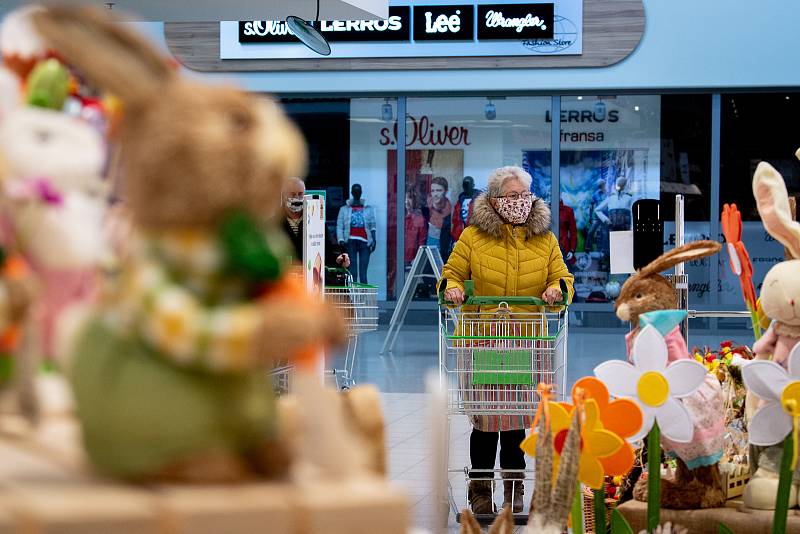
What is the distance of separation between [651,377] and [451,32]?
10478mm

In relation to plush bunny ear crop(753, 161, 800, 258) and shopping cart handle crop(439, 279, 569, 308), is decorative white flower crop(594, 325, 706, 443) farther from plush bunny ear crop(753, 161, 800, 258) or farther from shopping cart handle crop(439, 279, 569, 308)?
shopping cart handle crop(439, 279, 569, 308)

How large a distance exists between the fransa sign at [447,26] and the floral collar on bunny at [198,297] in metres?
11.7

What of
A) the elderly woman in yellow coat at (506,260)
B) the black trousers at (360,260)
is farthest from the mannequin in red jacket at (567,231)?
the elderly woman in yellow coat at (506,260)

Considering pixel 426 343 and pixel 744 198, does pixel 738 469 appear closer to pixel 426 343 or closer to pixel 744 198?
pixel 426 343

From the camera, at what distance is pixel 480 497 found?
5.08 meters

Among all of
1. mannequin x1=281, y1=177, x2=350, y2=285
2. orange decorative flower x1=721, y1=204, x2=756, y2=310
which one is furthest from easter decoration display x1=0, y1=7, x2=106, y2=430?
mannequin x1=281, y1=177, x2=350, y2=285

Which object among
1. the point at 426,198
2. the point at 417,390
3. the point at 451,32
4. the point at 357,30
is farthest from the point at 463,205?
the point at 417,390

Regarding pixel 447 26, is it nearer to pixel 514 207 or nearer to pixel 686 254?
pixel 514 207

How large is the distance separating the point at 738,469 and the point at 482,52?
9925mm

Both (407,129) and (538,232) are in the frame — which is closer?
(538,232)

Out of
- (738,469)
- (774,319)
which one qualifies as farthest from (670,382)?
(738,469)

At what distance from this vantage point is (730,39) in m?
12.5

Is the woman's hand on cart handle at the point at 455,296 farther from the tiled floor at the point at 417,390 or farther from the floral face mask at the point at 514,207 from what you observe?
the tiled floor at the point at 417,390

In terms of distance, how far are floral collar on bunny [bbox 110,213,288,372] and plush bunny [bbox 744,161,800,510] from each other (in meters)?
2.19
